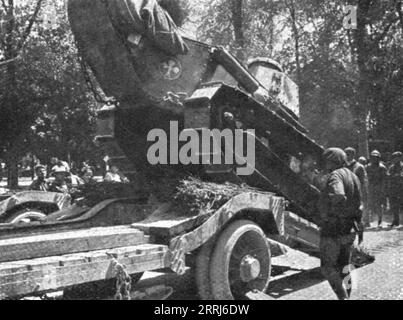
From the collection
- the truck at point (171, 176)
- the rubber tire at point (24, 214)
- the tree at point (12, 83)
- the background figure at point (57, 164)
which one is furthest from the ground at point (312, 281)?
the tree at point (12, 83)

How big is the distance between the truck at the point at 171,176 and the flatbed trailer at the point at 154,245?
1 centimetres

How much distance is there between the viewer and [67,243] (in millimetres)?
4594

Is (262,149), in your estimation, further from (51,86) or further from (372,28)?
(51,86)

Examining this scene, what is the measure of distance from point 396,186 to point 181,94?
8.34 m

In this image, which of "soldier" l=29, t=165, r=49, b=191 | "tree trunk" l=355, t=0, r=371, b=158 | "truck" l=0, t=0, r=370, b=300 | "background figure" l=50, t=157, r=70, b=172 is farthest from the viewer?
"tree trunk" l=355, t=0, r=371, b=158

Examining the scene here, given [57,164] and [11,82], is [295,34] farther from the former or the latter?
[57,164]

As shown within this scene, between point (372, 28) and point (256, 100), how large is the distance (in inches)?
550

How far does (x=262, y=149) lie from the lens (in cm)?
720

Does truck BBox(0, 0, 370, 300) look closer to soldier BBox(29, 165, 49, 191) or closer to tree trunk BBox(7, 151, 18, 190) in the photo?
soldier BBox(29, 165, 49, 191)

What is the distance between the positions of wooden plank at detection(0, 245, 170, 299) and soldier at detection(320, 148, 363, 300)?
1838mm

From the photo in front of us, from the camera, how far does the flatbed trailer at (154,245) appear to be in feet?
13.3

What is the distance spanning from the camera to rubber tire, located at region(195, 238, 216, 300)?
217 inches

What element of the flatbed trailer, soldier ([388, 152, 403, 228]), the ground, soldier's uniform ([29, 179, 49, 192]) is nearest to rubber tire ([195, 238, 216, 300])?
the flatbed trailer

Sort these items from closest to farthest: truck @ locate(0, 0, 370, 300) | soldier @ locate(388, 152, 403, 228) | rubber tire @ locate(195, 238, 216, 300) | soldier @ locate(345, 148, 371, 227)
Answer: truck @ locate(0, 0, 370, 300) → rubber tire @ locate(195, 238, 216, 300) → soldier @ locate(345, 148, 371, 227) → soldier @ locate(388, 152, 403, 228)
